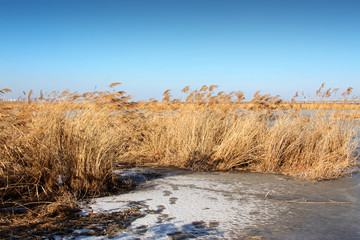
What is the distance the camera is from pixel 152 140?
224 inches

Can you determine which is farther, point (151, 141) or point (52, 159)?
point (151, 141)

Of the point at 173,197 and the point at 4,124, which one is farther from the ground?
the point at 4,124

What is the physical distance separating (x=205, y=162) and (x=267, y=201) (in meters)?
1.80

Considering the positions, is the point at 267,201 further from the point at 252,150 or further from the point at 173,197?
the point at 252,150

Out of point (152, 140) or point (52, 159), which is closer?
point (52, 159)

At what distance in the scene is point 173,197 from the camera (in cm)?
333

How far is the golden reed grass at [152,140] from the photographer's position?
3234 mm

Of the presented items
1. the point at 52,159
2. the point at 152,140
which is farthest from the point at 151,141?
the point at 52,159

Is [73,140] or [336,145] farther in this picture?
[336,145]

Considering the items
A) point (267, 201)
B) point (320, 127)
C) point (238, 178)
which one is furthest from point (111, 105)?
point (320, 127)

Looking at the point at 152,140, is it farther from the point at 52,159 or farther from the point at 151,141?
the point at 52,159

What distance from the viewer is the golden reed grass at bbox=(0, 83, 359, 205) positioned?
10.6 ft

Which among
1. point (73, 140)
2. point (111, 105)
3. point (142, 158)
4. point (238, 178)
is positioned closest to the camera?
point (73, 140)

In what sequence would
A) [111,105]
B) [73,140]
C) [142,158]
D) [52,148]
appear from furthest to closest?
[111,105], [142,158], [73,140], [52,148]
